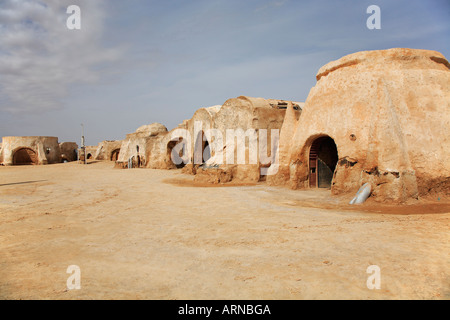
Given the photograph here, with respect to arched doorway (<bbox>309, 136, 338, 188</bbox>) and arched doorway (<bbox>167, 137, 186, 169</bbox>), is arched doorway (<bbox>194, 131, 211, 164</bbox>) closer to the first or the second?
arched doorway (<bbox>167, 137, 186, 169</bbox>)

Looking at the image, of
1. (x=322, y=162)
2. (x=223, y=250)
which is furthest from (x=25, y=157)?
(x=223, y=250)

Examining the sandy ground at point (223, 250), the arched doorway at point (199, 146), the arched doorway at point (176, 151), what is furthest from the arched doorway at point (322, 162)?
the arched doorway at point (176, 151)

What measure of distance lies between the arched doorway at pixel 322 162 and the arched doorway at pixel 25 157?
1021 inches

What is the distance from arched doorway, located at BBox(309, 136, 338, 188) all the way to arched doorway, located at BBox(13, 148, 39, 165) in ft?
85.1

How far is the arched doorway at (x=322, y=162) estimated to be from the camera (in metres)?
10.5

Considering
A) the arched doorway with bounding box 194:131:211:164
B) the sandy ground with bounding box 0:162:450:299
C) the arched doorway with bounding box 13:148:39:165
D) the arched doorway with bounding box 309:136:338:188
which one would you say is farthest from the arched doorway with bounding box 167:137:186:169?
the arched doorway with bounding box 13:148:39:165

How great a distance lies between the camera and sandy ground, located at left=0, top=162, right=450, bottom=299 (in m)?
2.94

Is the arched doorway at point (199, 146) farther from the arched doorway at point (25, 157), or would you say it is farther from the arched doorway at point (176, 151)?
the arched doorway at point (25, 157)

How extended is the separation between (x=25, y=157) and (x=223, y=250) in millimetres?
31692

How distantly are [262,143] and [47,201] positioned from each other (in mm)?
8231

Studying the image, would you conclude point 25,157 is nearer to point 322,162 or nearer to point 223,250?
point 322,162

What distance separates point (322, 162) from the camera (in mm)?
10859

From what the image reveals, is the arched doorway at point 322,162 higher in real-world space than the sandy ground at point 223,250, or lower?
higher

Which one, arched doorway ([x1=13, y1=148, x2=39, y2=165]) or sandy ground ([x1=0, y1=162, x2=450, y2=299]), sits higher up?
arched doorway ([x1=13, y1=148, x2=39, y2=165])
